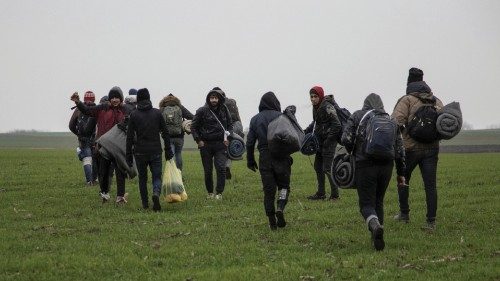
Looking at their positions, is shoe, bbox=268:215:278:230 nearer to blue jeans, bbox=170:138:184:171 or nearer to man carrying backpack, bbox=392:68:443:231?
man carrying backpack, bbox=392:68:443:231

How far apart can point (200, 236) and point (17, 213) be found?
4.76 meters

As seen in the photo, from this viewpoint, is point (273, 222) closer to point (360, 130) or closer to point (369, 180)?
point (369, 180)

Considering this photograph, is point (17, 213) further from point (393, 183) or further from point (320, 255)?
point (393, 183)

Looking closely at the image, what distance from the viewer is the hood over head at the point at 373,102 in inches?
420

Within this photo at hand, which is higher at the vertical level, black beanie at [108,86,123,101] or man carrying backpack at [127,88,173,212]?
black beanie at [108,86,123,101]

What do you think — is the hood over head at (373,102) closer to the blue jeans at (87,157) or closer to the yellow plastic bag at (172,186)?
the yellow plastic bag at (172,186)

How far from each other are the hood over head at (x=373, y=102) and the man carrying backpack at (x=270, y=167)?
2.01m

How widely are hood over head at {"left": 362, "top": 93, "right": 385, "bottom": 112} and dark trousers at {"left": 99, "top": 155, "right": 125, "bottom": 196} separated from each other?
633 centimetres

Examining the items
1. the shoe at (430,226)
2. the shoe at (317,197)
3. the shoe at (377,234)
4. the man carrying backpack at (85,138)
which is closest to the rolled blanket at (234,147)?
the shoe at (317,197)

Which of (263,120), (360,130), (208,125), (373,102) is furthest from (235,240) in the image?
(208,125)

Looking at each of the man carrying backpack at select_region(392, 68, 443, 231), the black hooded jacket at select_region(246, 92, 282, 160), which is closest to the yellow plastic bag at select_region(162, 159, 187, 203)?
the black hooded jacket at select_region(246, 92, 282, 160)

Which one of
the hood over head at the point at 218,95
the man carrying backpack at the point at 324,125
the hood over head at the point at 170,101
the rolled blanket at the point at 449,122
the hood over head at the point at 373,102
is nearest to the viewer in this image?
the hood over head at the point at 373,102

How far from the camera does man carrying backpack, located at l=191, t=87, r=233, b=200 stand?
16.0 meters

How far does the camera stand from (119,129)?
15.3m
